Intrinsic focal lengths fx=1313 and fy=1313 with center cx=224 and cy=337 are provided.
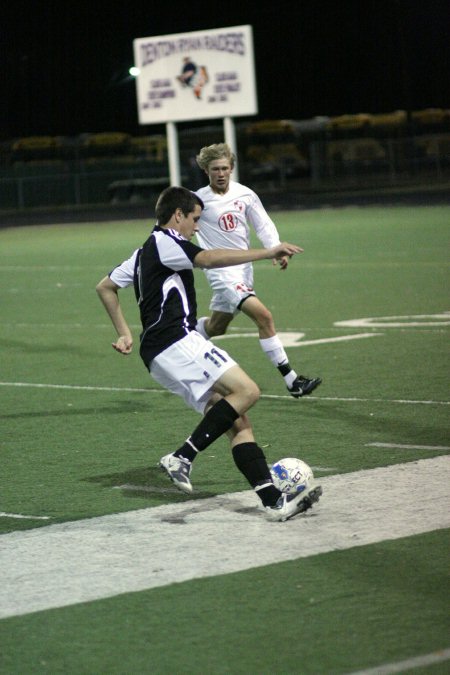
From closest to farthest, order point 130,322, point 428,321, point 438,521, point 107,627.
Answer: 1. point 107,627
2. point 438,521
3. point 428,321
4. point 130,322

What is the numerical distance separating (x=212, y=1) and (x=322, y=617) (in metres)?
75.4

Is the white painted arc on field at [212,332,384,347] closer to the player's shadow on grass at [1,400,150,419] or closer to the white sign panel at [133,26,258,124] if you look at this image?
the player's shadow on grass at [1,400,150,419]

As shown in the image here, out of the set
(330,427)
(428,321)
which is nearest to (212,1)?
(428,321)

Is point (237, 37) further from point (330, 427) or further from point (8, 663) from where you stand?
point (8, 663)

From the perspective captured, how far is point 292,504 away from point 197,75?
88.5 feet

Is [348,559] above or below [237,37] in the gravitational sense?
below

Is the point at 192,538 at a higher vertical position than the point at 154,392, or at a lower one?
higher

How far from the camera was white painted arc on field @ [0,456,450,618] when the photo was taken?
19.0 ft

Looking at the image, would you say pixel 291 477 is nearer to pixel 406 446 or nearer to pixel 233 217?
pixel 406 446

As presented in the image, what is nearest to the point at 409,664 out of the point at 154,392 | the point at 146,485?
the point at 146,485

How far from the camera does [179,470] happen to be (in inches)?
281

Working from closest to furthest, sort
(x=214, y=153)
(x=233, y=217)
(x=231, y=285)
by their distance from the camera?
(x=214, y=153) → (x=231, y=285) → (x=233, y=217)

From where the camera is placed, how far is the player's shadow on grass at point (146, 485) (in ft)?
24.7

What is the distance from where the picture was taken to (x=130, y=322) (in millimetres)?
16922
